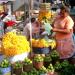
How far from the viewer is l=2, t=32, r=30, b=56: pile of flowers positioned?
16.9 feet

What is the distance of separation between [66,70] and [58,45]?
1012 mm

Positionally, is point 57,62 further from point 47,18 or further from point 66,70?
point 47,18

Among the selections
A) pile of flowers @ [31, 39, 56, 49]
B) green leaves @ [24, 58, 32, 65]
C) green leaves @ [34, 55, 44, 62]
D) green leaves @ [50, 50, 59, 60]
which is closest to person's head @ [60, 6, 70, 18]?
pile of flowers @ [31, 39, 56, 49]

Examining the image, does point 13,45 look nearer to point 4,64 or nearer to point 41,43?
point 4,64

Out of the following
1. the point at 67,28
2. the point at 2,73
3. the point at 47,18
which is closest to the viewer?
the point at 2,73

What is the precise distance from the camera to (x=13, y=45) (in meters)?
5.20

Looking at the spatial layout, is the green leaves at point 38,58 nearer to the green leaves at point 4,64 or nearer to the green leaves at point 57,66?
the green leaves at point 57,66

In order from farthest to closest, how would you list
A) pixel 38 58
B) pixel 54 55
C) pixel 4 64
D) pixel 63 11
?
1. pixel 63 11
2. pixel 54 55
3. pixel 38 58
4. pixel 4 64

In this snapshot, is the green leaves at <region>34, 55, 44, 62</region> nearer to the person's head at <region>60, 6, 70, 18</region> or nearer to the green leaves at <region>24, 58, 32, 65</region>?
the green leaves at <region>24, 58, 32, 65</region>

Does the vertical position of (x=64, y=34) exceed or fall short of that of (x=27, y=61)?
it exceeds it

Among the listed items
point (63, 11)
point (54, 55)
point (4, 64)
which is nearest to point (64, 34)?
point (63, 11)

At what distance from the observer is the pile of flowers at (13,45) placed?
16.9 feet

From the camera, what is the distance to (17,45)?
17.1 ft

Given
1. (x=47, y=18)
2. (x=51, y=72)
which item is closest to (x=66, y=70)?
(x=51, y=72)
